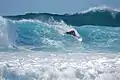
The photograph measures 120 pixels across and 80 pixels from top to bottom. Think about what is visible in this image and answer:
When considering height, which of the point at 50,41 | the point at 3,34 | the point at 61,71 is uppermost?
the point at 3,34

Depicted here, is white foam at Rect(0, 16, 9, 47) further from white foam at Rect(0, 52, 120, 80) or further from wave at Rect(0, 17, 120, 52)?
white foam at Rect(0, 52, 120, 80)

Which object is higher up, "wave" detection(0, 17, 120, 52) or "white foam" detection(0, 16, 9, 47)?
"white foam" detection(0, 16, 9, 47)

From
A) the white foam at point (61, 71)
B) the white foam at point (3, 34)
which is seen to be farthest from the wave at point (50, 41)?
the white foam at point (61, 71)

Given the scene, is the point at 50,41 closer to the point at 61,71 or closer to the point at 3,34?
the point at 3,34

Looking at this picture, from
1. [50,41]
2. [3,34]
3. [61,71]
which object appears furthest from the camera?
[50,41]

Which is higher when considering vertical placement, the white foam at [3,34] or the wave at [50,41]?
the white foam at [3,34]

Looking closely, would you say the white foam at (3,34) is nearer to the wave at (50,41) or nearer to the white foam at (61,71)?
the wave at (50,41)

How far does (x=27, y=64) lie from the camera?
4859mm

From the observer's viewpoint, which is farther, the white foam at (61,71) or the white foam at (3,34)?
the white foam at (3,34)

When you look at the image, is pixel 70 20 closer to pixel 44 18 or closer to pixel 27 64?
pixel 44 18

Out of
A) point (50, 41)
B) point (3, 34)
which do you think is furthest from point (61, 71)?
point (50, 41)

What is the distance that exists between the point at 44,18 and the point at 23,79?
55.7ft

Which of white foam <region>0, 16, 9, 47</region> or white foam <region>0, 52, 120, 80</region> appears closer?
white foam <region>0, 52, 120, 80</region>

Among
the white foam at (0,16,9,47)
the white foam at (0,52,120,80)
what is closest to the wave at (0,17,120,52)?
the white foam at (0,16,9,47)
